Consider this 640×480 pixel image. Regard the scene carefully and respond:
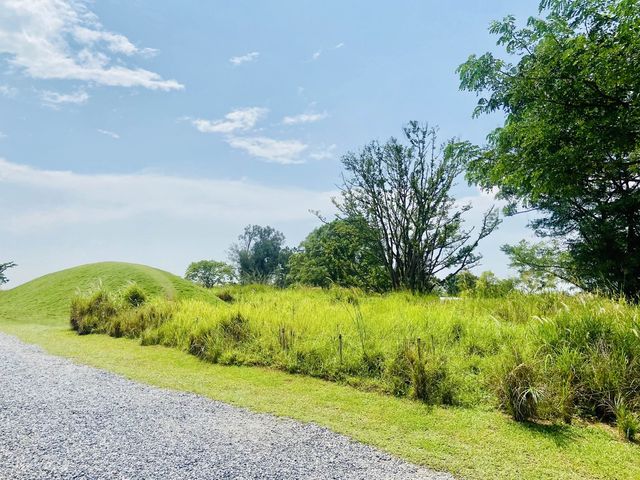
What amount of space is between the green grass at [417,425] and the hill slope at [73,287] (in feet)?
24.8

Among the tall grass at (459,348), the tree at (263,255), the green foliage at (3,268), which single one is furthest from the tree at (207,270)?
the tall grass at (459,348)

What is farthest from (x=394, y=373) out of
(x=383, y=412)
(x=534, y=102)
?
(x=534, y=102)

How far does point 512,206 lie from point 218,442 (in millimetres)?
16666

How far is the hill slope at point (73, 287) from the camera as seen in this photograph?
43.2 feet

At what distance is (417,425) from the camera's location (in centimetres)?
376

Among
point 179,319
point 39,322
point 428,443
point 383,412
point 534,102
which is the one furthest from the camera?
point 39,322

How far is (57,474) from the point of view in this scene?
284 cm

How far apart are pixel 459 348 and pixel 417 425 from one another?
204 centimetres

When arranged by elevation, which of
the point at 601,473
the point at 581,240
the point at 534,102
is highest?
the point at 534,102

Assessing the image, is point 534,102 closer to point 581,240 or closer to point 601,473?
point 601,473

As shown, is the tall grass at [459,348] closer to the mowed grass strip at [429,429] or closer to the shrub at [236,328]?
the shrub at [236,328]

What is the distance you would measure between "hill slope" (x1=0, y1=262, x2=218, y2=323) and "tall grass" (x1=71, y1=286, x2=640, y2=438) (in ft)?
19.3

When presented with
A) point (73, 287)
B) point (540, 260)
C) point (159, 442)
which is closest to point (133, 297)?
point (73, 287)

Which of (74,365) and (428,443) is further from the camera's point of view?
(74,365)
